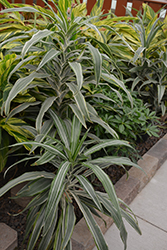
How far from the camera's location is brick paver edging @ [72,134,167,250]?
130 centimetres

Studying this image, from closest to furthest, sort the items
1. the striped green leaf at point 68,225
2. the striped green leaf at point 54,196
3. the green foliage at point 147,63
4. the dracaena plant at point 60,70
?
the striped green leaf at point 54,196
the striped green leaf at point 68,225
the dracaena plant at point 60,70
the green foliage at point 147,63

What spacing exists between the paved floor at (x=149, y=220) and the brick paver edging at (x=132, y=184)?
0.15 feet

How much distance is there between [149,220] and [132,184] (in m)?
0.26

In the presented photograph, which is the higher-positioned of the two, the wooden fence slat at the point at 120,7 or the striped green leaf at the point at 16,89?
the wooden fence slat at the point at 120,7

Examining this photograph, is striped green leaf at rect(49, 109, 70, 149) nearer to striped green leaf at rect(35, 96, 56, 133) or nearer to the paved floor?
striped green leaf at rect(35, 96, 56, 133)

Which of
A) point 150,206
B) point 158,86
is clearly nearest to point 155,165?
point 150,206

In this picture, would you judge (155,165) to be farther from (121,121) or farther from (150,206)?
(121,121)

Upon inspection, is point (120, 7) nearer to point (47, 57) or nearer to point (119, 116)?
point (119, 116)

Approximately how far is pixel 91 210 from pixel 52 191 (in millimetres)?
378

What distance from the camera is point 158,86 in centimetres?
232

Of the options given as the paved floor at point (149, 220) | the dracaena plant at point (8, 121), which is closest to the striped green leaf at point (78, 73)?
the dracaena plant at point (8, 121)

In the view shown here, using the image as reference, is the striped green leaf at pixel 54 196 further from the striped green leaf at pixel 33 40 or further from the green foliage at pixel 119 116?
the green foliage at pixel 119 116

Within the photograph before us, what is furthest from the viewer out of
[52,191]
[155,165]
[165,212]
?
[155,165]

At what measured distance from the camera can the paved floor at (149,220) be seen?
144 cm
